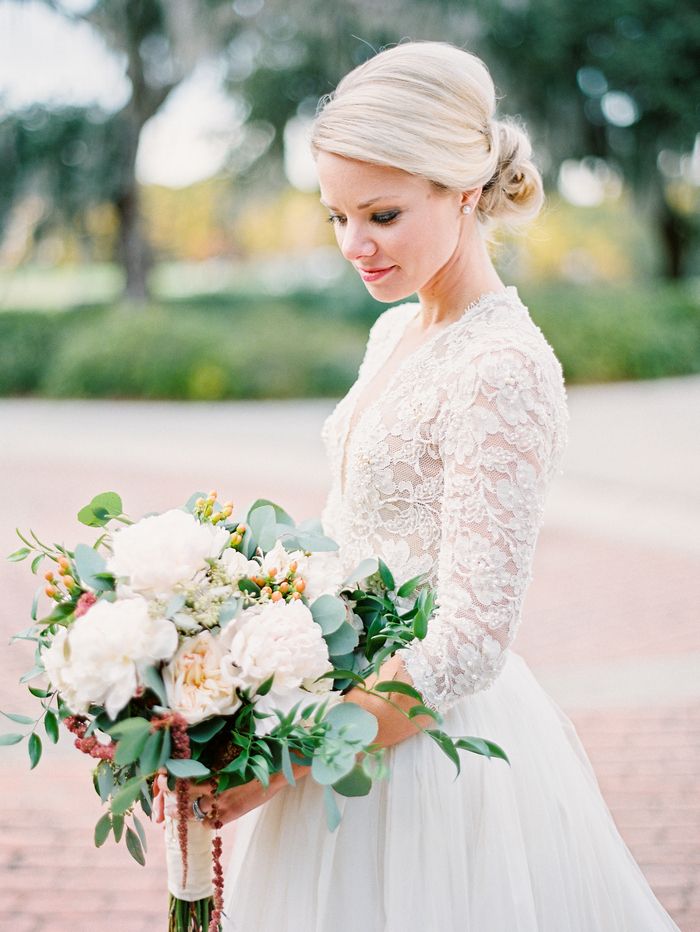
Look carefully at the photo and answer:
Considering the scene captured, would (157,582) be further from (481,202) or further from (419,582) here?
(481,202)

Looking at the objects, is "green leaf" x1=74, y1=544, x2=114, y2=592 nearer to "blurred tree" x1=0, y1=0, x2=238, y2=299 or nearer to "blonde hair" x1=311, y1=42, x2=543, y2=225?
"blonde hair" x1=311, y1=42, x2=543, y2=225

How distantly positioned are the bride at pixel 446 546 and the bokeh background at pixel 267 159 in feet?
42.9

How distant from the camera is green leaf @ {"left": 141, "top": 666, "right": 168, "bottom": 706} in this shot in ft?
4.25

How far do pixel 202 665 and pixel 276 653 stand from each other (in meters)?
0.13

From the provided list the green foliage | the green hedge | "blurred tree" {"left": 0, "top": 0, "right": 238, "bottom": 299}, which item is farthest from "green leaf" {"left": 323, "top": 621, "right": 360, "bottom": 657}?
"blurred tree" {"left": 0, "top": 0, "right": 238, "bottom": 299}

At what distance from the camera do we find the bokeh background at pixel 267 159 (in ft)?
48.5

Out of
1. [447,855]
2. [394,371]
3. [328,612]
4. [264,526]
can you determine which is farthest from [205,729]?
[394,371]

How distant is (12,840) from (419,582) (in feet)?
8.35

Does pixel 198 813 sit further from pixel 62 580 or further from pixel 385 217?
pixel 385 217

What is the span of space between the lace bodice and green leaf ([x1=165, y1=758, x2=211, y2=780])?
0.40 meters

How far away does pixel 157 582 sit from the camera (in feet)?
4.40

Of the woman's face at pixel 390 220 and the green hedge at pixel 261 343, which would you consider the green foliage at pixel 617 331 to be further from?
the woman's face at pixel 390 220

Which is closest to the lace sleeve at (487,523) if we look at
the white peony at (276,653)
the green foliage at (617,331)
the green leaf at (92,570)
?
the white peony at (276,653)

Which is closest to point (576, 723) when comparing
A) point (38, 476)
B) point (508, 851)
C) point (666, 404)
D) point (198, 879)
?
point (508, 851)
